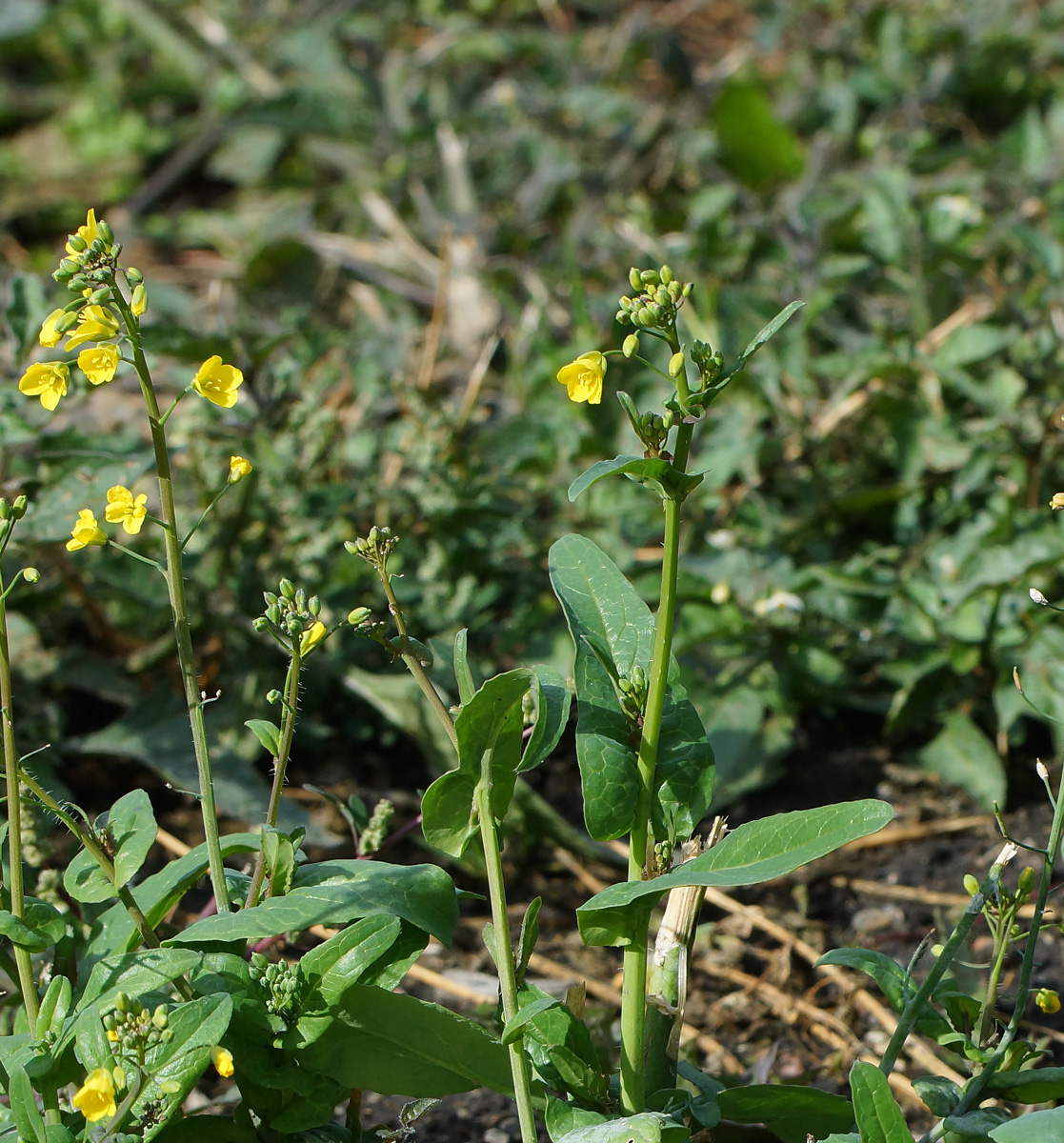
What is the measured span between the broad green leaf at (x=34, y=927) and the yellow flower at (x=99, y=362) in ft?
1.94

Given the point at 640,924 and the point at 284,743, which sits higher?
the point at 284,743

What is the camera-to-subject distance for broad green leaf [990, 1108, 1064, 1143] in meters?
1.17

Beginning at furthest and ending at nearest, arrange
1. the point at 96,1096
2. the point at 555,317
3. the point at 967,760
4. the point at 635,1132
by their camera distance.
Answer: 1. the point at 555,317
2. the point at 967,760
3. the point at 635,1132
4. the point at 96,1096

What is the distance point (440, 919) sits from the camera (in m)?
1.44

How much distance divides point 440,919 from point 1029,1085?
0.69m

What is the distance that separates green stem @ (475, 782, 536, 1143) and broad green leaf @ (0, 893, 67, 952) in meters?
0.48

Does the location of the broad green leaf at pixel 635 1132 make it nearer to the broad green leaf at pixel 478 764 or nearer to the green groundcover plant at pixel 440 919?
the green groundcover plant at pixel 440 919

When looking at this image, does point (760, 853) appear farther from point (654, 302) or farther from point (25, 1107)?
point (25, 1107)

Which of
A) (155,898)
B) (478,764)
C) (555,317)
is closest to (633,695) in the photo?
(478,764)

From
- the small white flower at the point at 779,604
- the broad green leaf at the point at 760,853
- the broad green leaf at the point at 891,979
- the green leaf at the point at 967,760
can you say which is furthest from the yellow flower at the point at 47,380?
the green leaf at the point at 967,760

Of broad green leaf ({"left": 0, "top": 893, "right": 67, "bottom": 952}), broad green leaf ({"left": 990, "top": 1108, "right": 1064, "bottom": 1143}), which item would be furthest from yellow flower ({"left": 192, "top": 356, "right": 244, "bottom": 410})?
broad green leaf ({"left": 990, "top": 1108, "right": 1064, "bottom": 1143})

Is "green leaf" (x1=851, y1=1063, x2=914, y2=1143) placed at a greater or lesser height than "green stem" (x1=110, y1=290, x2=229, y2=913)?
lesser

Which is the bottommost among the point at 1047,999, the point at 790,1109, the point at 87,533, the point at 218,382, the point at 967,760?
the point at 967,760

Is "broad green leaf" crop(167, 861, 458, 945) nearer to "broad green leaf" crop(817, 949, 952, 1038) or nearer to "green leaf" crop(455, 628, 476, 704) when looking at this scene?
"green leaf" crop(455, 628, 476, 704)
